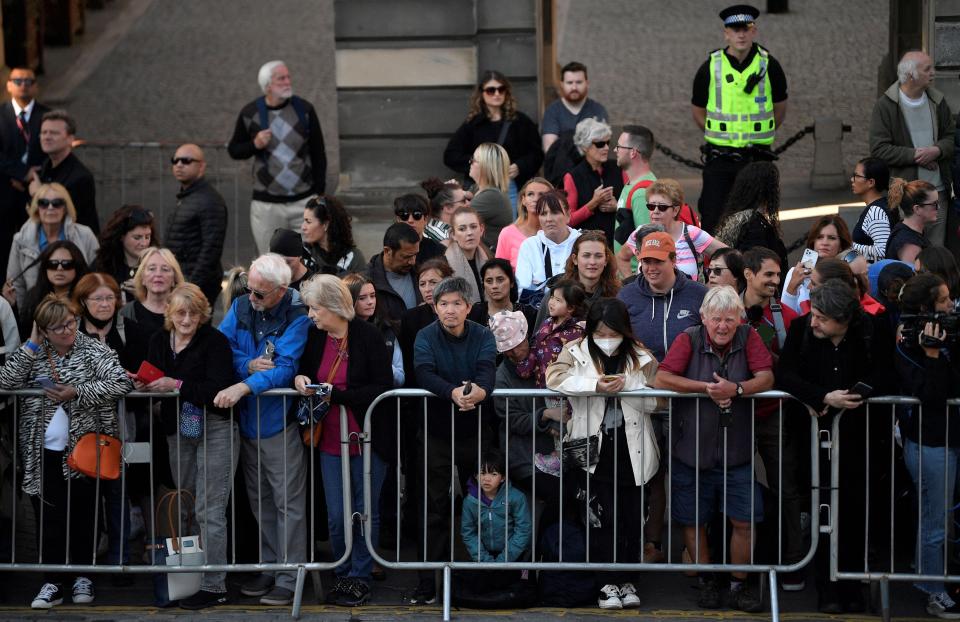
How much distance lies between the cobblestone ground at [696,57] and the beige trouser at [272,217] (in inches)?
301

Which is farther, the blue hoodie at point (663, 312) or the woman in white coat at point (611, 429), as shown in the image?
the blue hoodie at point (663, 312)

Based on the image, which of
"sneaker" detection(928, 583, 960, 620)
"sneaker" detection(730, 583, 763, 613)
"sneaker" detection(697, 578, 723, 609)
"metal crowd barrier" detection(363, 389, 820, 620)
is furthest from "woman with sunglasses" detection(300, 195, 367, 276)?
"sneaker" detection(928, 583, 960, 620)

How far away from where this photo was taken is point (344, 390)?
8.96 metres

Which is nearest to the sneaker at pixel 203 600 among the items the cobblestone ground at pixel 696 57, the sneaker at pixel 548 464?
the sneaker at pixel 548 464

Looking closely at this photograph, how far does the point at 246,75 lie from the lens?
28391mm

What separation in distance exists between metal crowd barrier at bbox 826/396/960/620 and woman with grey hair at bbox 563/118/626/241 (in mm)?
3200

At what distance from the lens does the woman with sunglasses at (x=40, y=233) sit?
11359 millimetres

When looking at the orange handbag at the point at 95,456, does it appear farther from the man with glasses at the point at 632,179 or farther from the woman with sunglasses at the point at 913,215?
the woman with sunglasses at the point at 913,215

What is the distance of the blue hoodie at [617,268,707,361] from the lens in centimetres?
924

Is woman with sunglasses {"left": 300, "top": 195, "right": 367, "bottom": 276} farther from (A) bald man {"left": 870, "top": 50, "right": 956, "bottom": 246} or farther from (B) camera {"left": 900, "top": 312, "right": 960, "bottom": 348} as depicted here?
(A) bald man {"left": 870, "top": 50, "right": 956, "bottom": 246}

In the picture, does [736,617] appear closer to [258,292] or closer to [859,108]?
[258,292]

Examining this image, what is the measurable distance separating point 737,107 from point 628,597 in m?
5.21

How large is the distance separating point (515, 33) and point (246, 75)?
14278 mm

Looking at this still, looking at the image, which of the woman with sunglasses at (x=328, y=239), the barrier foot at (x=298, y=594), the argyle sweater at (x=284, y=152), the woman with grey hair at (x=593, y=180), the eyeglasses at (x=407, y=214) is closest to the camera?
the barrier foot at (x=298, y=594)
